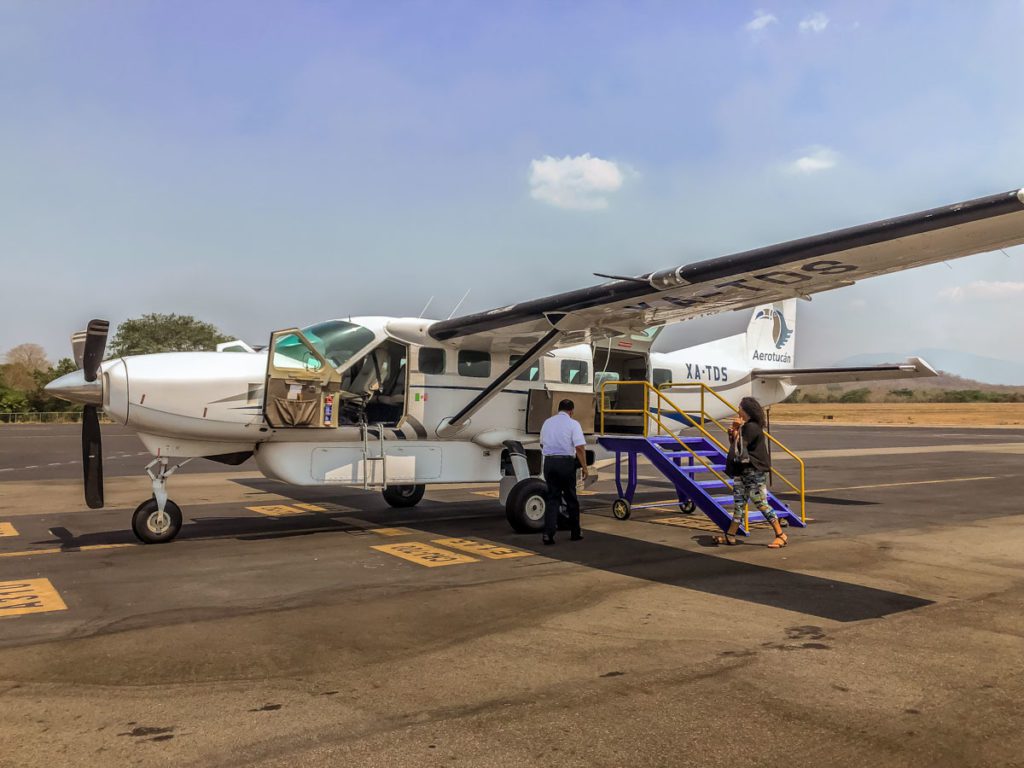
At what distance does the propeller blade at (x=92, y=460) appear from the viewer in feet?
30.5

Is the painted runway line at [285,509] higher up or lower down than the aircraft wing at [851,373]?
lower down

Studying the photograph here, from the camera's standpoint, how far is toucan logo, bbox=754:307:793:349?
17047mm

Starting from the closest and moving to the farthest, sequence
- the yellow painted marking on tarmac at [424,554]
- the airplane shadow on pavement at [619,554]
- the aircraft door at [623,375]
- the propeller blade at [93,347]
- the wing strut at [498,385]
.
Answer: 1. the airplane shadow on pavement at [619,554]
2. the yellow painted marking on tarmac at [424,554]
3. the propeller blade at [93,347]
4. the wing strut at [498,385]
5. the aircraft door at [623,375]

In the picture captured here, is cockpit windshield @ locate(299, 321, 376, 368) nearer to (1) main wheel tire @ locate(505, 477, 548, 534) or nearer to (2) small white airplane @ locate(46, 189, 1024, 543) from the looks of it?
(2) small white airplane @ locate(46, 189, 1024, 543)

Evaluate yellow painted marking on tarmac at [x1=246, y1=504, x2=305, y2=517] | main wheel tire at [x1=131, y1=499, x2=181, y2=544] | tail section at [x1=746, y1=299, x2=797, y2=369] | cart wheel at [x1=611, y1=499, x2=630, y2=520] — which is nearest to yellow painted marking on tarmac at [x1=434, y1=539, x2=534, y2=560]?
cart wheel at [x1=611, y1=499, x2=630, y2=520]

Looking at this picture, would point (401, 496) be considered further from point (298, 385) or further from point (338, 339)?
point (298, 385)

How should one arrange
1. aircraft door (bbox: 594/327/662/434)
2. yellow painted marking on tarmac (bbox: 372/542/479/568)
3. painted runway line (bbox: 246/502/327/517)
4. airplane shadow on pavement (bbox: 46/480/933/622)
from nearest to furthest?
airplane shadow on pavement (bbox: 46/480/933/622), yellow painted marking on tarmac (bbox: 372/542/479/568), painted runway line (bbox: 246/502/327/517), aircraft door (bbox: 594/327/662/434)

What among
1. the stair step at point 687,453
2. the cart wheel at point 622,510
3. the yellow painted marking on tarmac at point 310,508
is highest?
the stair step at point 687,453

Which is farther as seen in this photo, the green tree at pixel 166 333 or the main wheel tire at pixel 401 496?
the green tree at pixel 166 333

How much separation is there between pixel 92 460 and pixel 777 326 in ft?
45.1

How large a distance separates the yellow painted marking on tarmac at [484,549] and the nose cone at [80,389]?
4319 mm

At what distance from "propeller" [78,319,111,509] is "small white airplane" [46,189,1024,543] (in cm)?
2

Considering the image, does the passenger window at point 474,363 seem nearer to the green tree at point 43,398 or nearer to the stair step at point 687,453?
the stair step at point 687,453

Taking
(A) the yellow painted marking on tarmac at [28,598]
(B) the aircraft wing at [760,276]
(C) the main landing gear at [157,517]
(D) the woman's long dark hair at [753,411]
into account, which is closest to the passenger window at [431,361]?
(B) the aircraft wing at [760,276]
